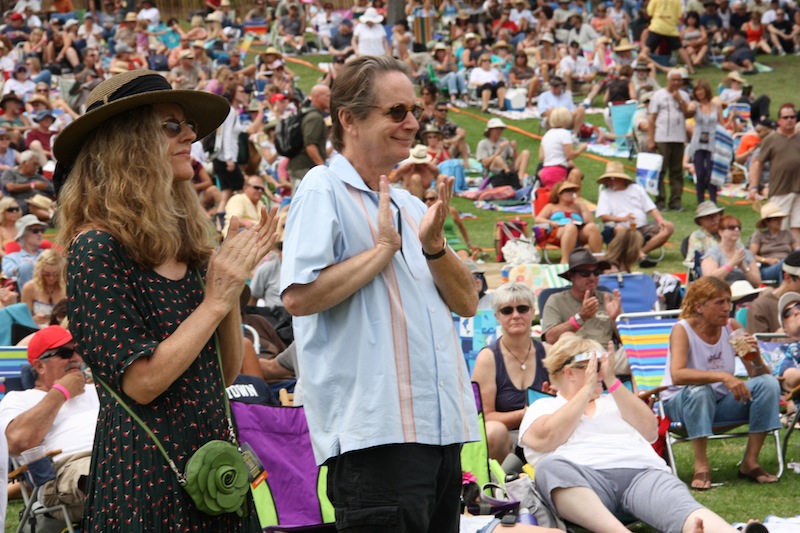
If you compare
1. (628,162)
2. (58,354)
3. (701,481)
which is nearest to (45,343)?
(58,354)

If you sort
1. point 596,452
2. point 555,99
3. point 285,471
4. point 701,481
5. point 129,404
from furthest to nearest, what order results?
1. point 555,99
2. point 701,481
3. point 596,452
4. point 285,471
5. point 129,404

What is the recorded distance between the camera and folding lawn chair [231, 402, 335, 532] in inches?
207

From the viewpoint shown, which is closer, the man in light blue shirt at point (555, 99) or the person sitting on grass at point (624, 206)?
the person sitting on grass at point (624, 206)

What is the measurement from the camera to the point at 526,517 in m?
5.30

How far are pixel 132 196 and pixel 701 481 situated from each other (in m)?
4.87

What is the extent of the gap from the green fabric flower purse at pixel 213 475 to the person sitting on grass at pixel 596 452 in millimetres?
3151

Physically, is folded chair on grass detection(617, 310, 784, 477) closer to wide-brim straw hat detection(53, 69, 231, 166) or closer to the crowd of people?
the crowd of people

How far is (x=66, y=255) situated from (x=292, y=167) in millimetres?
10629

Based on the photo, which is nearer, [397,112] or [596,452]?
[397,112]

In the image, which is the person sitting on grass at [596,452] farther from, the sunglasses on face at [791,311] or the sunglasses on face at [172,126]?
the sunglasses on face at [172,126]

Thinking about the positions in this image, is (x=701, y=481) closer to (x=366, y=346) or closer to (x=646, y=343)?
(x=646, y=343)

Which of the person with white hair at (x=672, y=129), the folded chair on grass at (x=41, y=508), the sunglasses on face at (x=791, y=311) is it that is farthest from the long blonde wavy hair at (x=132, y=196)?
the person with white hair at (x=672, y=129)

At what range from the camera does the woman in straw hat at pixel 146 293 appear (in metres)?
2.40

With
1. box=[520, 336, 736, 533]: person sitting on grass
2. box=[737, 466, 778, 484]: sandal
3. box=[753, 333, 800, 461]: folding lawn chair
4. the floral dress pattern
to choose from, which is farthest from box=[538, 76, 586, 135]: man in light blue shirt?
the floral dress pattern
